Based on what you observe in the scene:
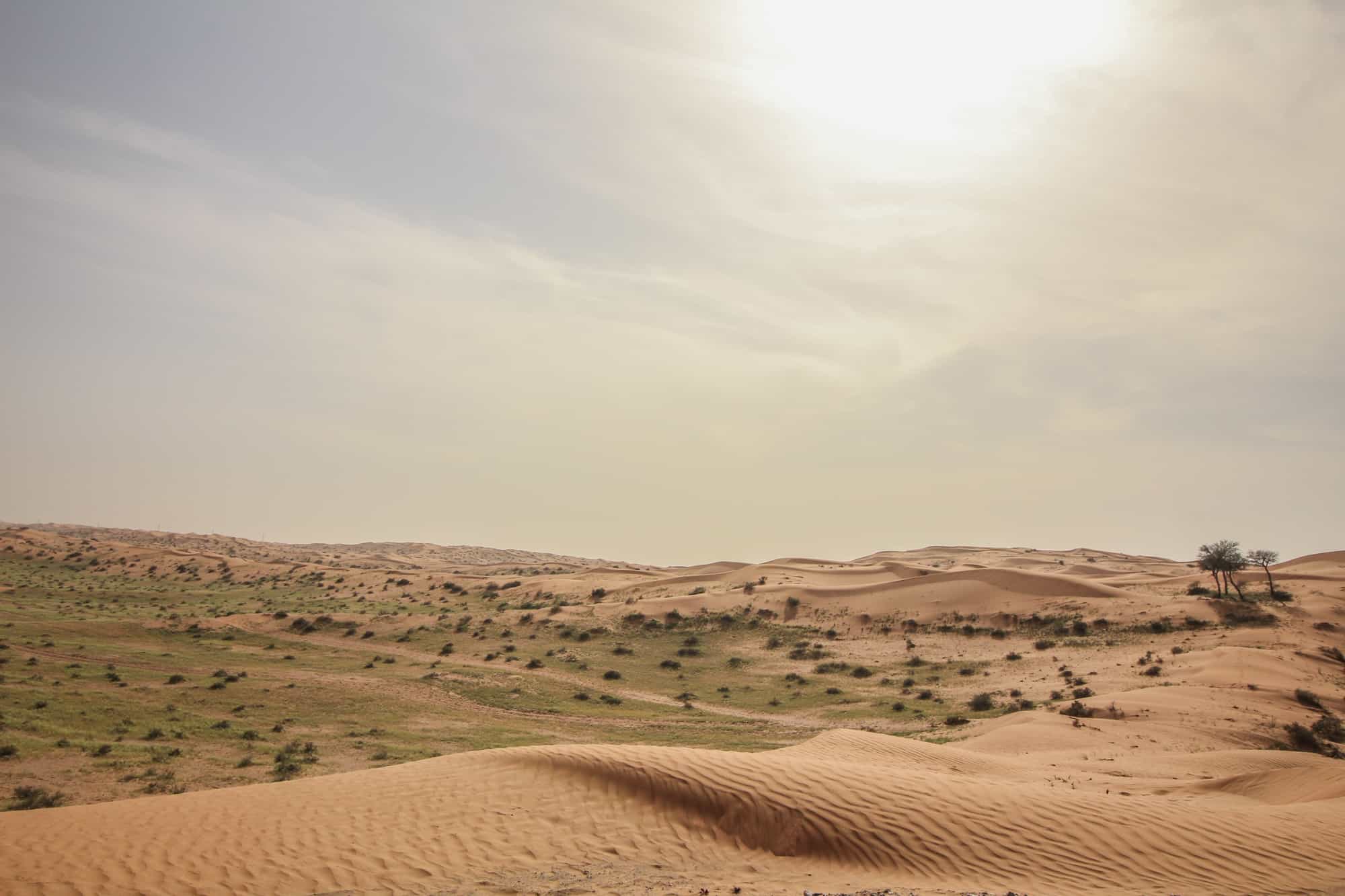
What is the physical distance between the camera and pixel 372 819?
10.5m

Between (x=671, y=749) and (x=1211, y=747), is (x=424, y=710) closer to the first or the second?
(x=671, y=749)

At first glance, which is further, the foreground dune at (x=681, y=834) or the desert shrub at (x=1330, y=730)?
the desert shrub at (x=1330, y=730)

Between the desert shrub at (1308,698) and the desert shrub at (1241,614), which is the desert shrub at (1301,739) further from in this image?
the desert shrub at (1241,614)

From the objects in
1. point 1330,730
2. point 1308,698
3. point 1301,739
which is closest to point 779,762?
point 1301,739

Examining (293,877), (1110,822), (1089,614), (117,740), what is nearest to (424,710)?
(117,740)

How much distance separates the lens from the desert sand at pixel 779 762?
898 cm

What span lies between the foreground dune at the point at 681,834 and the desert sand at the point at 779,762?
5 cm

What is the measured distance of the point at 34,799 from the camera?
44.3ft

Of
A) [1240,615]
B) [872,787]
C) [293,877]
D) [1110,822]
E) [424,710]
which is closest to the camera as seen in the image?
[293,877]

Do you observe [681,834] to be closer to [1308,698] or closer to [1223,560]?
[1308,698]

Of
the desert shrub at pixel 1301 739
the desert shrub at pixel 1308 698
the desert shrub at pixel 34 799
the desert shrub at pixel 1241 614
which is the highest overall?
the desert shrub at pixel 1241 614

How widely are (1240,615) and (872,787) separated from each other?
35.5 meters

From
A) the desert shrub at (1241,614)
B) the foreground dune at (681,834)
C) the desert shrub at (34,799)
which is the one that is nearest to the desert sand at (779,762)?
the foreground dune at (681,834)

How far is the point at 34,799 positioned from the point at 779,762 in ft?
47.2
